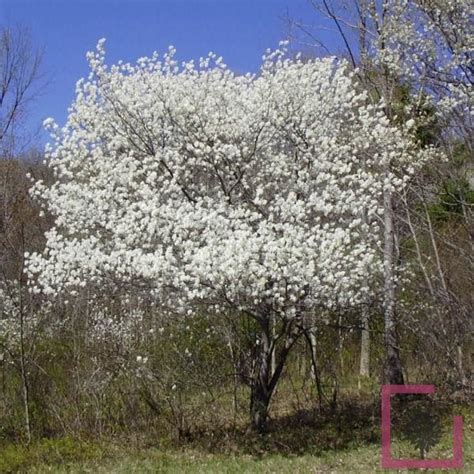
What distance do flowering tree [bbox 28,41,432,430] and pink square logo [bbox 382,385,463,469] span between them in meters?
1.55

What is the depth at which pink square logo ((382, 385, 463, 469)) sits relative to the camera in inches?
272

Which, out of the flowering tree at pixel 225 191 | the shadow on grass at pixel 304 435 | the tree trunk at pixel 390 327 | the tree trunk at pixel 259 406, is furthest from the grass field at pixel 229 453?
the tree trunk at pixel 390 327

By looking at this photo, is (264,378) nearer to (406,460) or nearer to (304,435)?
(304,435)

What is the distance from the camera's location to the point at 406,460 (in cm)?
704

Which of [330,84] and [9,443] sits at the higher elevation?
[330,84]

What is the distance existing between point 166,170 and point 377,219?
336 centimetres

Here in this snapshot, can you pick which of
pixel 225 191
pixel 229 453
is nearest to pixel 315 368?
pixel 229 453

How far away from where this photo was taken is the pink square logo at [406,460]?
690cm

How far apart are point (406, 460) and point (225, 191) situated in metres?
3.55

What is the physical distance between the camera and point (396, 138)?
8594mm

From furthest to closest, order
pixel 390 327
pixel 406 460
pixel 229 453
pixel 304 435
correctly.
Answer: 1. pixel 390 327
2. pixel 304 435
3. pixel 229 453
4. pixel 406 460

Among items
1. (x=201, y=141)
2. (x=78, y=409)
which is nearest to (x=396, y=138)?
(x=201, y=141)

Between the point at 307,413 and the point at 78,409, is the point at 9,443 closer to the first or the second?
the point at 78,409

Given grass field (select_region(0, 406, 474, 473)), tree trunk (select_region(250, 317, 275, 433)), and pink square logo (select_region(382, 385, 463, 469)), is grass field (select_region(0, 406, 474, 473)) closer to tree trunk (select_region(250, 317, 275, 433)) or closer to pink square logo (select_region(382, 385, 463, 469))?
pink square logo (select_region(382, 385, 463, 469))
